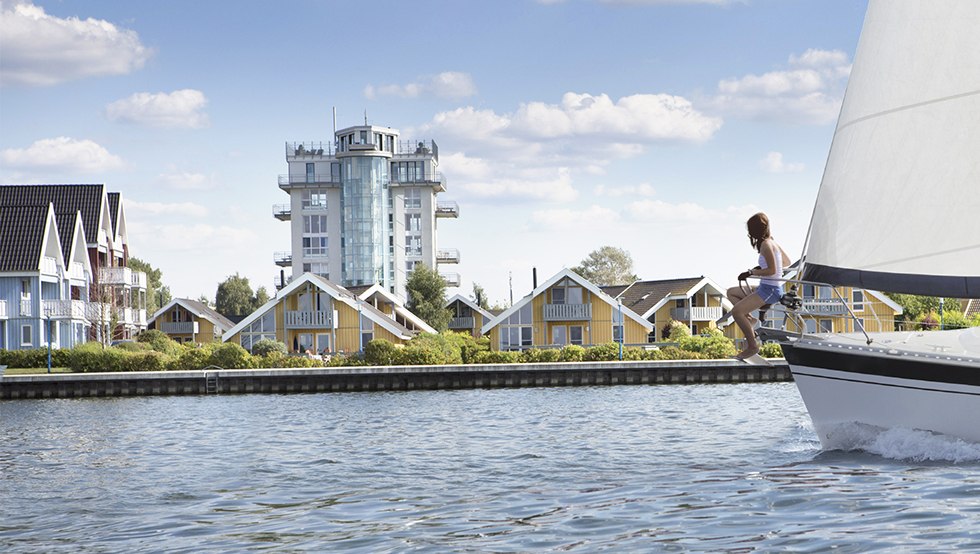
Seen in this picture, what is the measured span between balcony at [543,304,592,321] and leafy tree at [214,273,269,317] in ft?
235

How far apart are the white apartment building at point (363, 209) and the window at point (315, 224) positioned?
103 mm

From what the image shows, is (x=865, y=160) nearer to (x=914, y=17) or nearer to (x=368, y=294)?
(x=914, y=17)

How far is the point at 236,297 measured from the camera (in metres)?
133

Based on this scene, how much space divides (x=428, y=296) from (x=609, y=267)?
38239mm

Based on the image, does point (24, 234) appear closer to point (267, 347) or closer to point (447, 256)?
point (267, 347)

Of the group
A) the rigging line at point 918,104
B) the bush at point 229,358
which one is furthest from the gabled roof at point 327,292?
the rigging line at point 918,104

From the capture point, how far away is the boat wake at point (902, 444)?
50.1ft

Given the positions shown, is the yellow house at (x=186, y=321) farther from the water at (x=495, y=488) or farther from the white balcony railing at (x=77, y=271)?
the water at (x=495, y=488)

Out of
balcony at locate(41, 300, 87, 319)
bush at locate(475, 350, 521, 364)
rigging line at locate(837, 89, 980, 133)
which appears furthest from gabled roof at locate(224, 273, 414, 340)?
rigging line at locate(837, 89, 980, 133)

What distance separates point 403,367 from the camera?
4769 cm

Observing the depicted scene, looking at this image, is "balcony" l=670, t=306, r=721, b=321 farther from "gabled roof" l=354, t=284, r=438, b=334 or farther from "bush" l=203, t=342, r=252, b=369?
"bush" l=203, t=342, r=252, b=369

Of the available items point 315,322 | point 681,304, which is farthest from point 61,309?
point 681,304

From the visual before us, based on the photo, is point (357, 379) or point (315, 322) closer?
point (357, 379)

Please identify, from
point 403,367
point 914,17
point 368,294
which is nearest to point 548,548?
point 914,17
